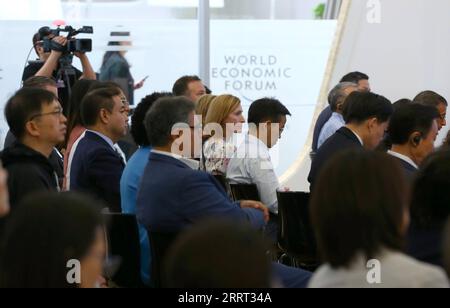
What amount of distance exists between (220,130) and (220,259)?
3656 mm

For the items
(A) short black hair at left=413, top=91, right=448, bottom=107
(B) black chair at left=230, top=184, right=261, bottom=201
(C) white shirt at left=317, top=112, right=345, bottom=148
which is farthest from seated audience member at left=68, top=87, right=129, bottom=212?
(A) short black hair at left=413, top=91, right=448, bottom=107

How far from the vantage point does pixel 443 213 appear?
2.91 m

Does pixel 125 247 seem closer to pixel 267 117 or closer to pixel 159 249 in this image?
pixel 159 249

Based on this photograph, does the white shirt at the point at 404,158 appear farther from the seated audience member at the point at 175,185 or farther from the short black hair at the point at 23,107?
the short black hair at the point at 23,107

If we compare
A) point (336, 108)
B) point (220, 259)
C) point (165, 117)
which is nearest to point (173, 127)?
point (165, 117)

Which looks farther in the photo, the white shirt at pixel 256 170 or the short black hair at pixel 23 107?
the white shirt at pixel 256 170

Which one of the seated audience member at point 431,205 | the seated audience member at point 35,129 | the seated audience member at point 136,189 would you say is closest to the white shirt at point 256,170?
the seated audience member at point 136,189

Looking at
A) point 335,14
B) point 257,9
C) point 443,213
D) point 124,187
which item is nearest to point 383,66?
point 335,14

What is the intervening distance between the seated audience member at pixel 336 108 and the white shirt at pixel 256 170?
1.48 m

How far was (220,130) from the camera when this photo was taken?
5270 mm

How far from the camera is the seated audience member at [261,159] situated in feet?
16.4

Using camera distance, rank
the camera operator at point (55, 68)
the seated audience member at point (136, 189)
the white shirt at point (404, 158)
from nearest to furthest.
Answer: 1. the seated audience member at point (136, 189)
2. the white shirt at point (404, 158)
3. the camera operator at point (55, 68)

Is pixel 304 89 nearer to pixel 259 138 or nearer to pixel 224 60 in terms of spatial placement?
pixel 224 60
